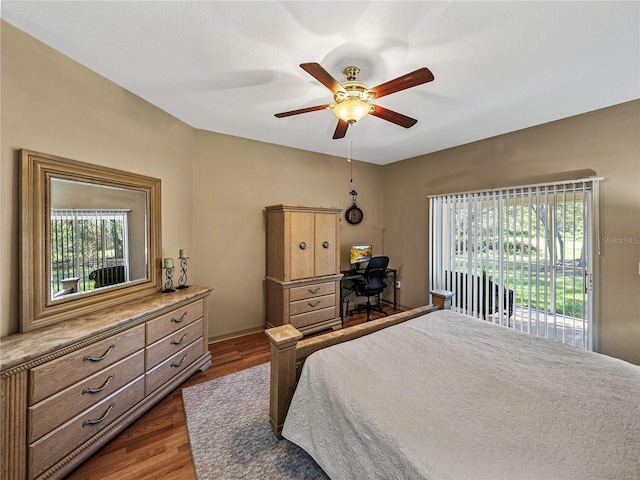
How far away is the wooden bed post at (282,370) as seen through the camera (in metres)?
1.60

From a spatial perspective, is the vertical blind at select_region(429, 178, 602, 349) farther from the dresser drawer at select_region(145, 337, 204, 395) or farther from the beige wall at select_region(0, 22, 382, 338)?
the dresser drawer at select_region(145, 337, 204, 395)

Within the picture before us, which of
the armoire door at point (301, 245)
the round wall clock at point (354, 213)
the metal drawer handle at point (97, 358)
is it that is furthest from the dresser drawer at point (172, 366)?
the round wall clock at point (354, 213)

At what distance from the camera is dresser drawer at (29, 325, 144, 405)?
133 centimetres

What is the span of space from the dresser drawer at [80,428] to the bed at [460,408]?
1.05 meters

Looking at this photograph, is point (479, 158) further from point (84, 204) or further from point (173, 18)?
point (84, 204)

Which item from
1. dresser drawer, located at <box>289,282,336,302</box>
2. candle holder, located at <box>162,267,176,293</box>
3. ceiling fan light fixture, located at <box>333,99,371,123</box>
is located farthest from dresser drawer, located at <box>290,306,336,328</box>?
ceiling fan light fixture, located at <box>333,99,371,123</box>

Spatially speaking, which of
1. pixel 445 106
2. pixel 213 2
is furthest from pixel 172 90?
pixel 445 106

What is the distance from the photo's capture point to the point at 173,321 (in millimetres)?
2193

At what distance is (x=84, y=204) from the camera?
1.88m

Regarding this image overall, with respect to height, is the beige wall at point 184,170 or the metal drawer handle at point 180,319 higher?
the beige wall at point 184,170

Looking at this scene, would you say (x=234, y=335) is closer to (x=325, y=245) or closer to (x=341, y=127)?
(x=325, y=245)

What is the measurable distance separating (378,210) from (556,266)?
8.80 ft

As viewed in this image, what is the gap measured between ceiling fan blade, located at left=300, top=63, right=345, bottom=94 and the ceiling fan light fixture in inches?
3.9

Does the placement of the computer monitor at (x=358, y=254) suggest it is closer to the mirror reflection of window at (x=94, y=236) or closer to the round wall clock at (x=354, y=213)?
the round wall clock at (x=354, y=213)
